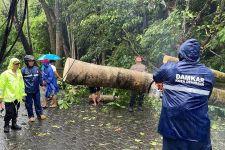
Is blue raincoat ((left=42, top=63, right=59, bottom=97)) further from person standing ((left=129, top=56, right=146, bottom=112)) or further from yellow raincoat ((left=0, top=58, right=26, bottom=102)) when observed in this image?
yellow raincoat ((left=0, top=58, right=26, bottom=102))

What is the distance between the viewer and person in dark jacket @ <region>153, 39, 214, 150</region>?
4.75 meters

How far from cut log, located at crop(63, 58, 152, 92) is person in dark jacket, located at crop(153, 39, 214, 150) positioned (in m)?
2.94

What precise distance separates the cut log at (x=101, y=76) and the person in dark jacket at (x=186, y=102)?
2941 mm

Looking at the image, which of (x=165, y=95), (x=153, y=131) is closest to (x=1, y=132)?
(x=153, y=131)

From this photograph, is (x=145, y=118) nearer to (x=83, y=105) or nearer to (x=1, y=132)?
(x=83, y=105)

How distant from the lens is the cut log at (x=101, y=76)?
7570 millimetres

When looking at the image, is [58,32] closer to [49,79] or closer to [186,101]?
[49,79]

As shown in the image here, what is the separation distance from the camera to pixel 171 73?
4.83 meters

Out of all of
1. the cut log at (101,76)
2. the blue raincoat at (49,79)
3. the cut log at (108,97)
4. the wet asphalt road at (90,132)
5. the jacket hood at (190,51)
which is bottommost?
the wet asphalt road at (90,132)

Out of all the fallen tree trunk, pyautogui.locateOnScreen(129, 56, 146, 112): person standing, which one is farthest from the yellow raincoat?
pyautogui.locateOnScreen(129, 56, 146, 112): person standing

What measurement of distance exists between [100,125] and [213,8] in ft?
23.5

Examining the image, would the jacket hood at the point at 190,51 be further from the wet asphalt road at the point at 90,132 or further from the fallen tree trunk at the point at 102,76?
the wet asphalt road at the point at 90,132

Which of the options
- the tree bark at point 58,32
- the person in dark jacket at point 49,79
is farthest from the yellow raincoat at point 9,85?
the tree bark at point 58,32

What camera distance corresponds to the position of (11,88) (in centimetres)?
927
